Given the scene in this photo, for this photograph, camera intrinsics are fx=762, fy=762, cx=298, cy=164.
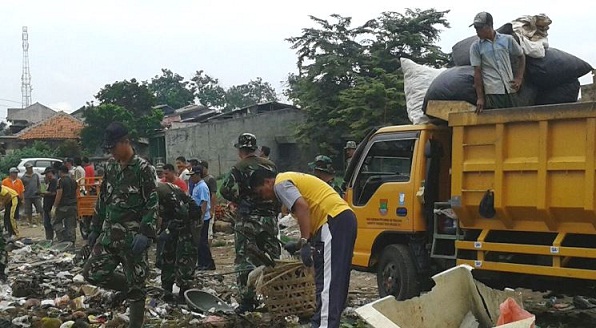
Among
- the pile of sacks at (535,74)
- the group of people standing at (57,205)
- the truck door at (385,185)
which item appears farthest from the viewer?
the group of people standing at (57,205)

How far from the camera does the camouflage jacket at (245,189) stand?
748 cm

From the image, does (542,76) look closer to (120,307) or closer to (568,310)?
(568,310)

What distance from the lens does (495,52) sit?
24.2ft

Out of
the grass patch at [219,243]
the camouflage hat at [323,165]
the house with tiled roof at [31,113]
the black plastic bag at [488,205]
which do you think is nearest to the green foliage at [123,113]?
the grass patch at [219,243]

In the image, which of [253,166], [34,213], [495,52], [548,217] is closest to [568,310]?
[548,217]

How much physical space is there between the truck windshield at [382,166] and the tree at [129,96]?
40472mm

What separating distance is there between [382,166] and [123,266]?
319 centimetres

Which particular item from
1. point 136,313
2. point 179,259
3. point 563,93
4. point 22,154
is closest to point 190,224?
point 179,259

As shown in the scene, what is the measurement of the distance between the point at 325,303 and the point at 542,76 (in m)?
3.64

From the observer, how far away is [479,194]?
703 cm

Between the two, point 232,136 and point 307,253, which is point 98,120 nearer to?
point 232,136

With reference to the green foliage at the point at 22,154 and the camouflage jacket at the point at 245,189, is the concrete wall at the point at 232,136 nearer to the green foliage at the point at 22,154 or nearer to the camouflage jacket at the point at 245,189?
the green foliage at the point at 22,154

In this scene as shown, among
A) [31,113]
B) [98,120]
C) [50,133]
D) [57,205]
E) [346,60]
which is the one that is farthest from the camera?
[31,113]

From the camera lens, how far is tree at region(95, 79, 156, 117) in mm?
47625
